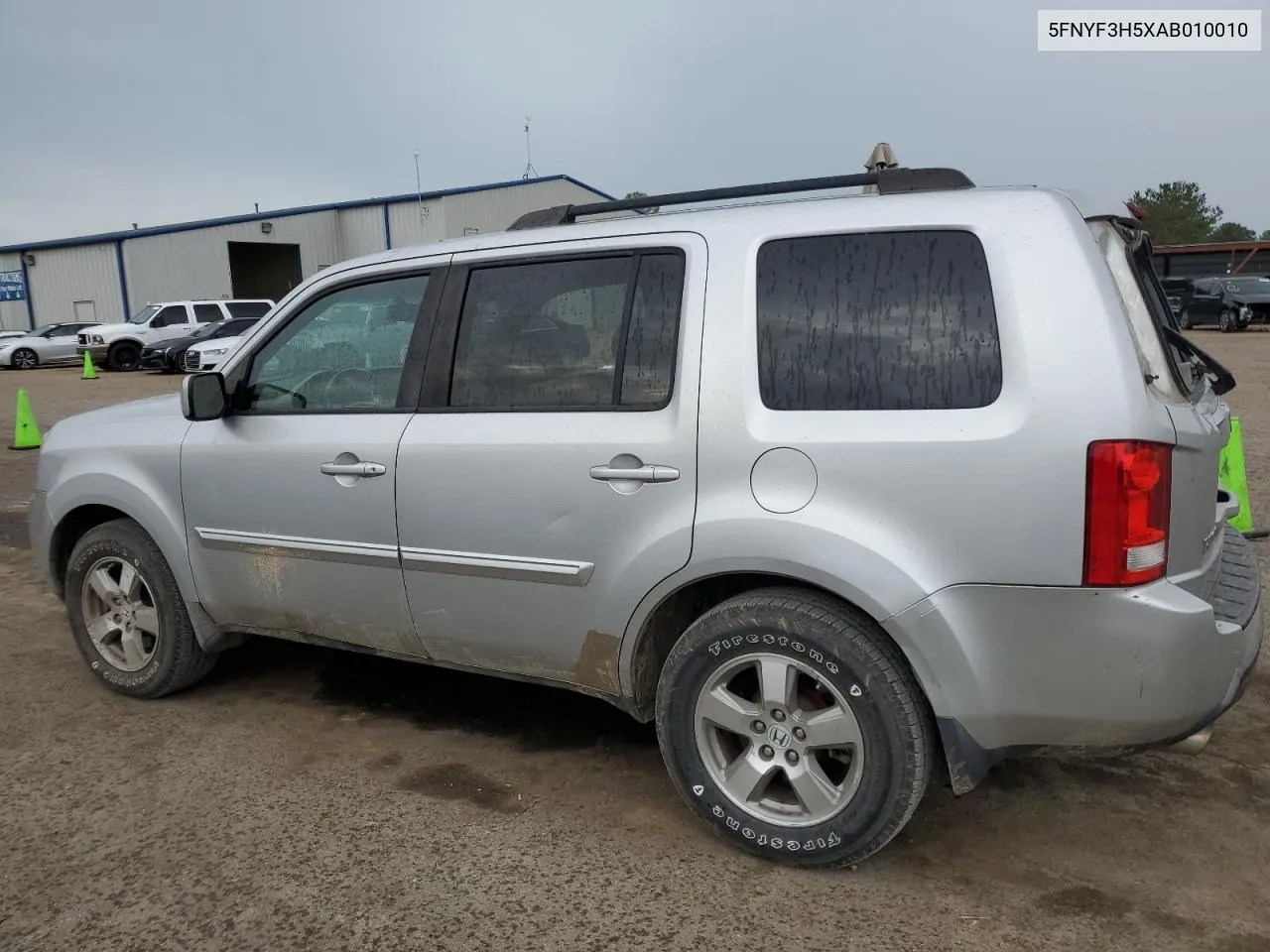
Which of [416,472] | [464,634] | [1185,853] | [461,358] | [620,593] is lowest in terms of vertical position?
[1185,853]

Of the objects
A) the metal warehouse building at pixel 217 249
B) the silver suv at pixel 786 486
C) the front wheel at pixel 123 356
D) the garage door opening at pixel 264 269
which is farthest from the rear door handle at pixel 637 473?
the garage door opening at pixel 264 269

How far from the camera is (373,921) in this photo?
2.64 m

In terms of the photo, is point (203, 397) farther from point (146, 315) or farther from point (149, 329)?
point (146, 315)

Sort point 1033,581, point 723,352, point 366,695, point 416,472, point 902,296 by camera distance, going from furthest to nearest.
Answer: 1. point 366,695
2. point 416,472
3. point 723,352
4. point 902,296
5. point 1033,581

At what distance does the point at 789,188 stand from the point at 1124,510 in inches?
57.5

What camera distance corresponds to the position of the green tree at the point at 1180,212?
229 feet

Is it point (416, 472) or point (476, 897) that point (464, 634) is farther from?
point (476, 897)

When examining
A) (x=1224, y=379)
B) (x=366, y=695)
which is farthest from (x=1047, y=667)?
(x=366, y=695)

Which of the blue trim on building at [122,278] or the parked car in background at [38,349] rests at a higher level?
the blue trim on building at [122,278]

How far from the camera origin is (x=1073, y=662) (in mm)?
2447

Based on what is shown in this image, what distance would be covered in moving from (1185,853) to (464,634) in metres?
2.28

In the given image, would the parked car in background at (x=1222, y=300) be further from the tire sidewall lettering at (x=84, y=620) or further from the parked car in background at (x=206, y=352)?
the tire sidewall lettering at (x=84, y=620)

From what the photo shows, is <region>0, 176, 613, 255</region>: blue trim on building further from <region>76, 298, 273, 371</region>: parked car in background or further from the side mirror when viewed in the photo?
the side mirror

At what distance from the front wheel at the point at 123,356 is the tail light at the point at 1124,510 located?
27.9m
